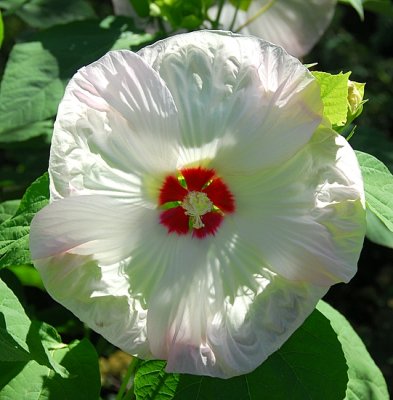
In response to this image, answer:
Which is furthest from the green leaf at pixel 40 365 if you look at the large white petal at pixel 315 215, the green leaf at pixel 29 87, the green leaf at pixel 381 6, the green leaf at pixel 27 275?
the green leaf at pixel 381 6

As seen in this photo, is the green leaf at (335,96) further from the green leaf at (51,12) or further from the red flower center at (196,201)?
the green leaf at (51,12)

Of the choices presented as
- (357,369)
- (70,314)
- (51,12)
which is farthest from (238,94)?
(51,12)

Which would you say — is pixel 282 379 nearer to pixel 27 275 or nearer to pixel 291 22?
pixel 27 275

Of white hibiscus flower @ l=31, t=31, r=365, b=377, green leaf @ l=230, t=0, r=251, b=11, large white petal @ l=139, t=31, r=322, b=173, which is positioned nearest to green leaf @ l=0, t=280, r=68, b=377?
white hibiscus flower @ l=31, t=31, r=365, b=377

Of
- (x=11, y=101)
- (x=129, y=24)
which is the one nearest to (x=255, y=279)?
(x=11, y=101)

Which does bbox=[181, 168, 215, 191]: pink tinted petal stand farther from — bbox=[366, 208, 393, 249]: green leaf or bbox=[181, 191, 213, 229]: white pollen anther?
bbox=[366, 208, 393, 249]: green leaf

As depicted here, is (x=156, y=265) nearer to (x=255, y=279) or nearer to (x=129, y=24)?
(x=255, y=279)
